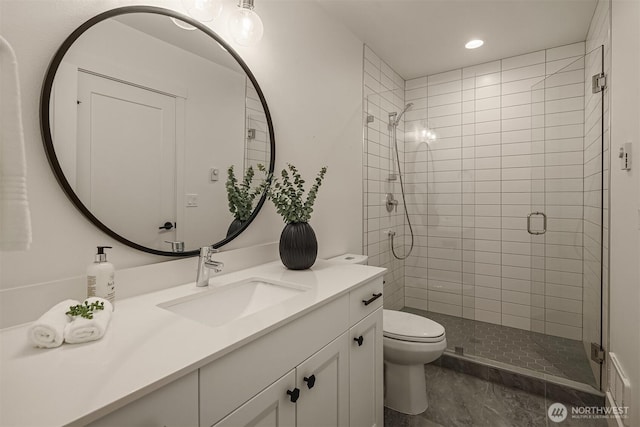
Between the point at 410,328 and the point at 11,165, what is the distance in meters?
1.88

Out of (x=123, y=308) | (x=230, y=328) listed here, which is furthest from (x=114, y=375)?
(x=123, y=308)

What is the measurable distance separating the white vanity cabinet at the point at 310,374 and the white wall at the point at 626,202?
40.5 inches

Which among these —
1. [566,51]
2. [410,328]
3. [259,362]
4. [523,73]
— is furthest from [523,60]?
[259,362]

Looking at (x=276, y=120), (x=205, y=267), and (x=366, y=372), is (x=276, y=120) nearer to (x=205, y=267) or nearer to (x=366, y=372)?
(x=205, y=267)

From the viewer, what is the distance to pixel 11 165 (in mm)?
513

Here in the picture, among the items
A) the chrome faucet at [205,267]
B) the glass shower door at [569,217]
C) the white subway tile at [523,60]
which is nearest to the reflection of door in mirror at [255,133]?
the chrome faucet at [205,267]

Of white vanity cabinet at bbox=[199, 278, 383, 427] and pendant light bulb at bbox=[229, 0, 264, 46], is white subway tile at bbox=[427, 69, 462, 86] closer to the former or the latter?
pendant light bulb at bbox=[229, 0, 264, 46]

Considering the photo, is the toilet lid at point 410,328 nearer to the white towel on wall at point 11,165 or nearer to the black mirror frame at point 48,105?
the black mirror frame at point 48,105

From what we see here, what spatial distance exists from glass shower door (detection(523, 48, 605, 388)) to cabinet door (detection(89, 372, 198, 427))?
7.28 feet

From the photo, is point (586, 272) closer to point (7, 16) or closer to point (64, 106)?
point (64, 106)

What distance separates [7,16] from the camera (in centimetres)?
83

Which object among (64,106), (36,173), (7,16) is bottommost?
(36,173)

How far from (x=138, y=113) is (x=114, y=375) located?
87 cm

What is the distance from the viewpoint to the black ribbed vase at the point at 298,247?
146 centimetres
